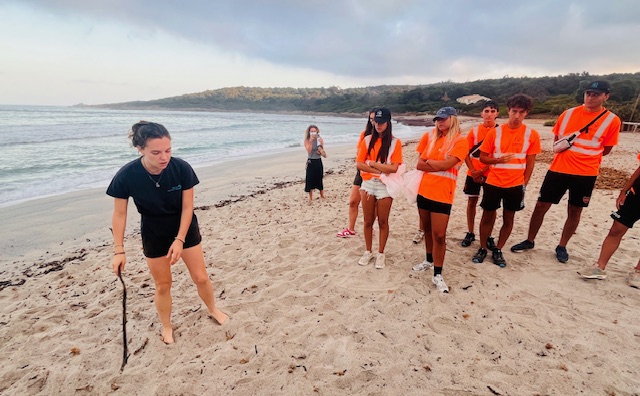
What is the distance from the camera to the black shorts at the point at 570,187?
12.1 ft

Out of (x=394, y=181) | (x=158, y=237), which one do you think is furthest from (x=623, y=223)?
(x=158, y=237)

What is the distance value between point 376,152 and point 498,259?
6.78 ft

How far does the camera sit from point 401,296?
330cm

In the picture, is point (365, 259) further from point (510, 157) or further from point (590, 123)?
point (590, 123)

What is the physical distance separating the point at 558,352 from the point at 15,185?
12330 millimetres

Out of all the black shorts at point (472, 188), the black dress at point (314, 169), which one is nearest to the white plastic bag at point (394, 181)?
the black shorts at point (472, 188)

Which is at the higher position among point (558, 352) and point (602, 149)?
point (602, 149)

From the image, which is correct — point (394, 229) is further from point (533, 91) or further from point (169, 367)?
point (533, 91)

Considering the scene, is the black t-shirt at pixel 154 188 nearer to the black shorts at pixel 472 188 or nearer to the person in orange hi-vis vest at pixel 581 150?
the black shorts at pixel 472 188

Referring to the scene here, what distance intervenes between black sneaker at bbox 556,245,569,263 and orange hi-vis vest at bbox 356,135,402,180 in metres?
2.45

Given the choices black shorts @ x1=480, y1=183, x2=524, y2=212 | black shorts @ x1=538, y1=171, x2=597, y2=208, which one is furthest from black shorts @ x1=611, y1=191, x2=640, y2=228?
black shorts @ x1=480, y1=183, x2=524, y2=212

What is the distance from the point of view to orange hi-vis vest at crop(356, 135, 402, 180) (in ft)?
11.7

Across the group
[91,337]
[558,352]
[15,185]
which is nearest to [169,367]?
[91,337]

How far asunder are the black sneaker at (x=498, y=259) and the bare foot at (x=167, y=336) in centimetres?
373
